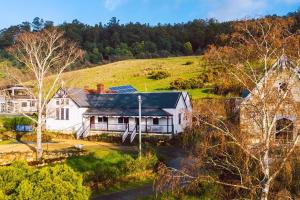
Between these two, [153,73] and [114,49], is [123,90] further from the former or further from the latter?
[114,49]

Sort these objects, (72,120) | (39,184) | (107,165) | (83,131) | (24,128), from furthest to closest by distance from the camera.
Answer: (72,120), (83,131), (24,128), (107,165), (39,184)

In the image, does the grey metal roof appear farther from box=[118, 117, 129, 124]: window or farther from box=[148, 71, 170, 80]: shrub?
box=[148, 71, 170, 80]: shrub

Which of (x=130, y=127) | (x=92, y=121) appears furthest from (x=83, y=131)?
(x=130, y=127)

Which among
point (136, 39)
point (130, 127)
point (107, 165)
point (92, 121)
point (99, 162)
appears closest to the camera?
point (107, 165)

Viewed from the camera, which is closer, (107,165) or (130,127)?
(107,165)

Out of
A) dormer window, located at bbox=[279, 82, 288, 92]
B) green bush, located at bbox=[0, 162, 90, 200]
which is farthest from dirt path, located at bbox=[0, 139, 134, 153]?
dormer window, located at bbox=[279, 82, 288, 92]

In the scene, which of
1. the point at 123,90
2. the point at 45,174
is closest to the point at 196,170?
the point at 45,174

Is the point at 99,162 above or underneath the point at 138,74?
underneath

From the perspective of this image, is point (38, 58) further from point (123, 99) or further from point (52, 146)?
point (123, 99)

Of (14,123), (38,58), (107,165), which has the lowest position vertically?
(107,165)
